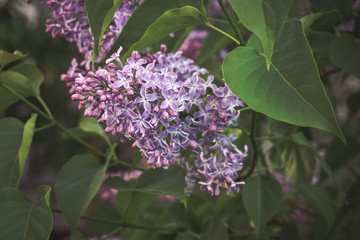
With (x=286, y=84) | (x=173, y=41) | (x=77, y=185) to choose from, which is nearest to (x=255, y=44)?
(x=286, y=84)

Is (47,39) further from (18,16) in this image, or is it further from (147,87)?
(147,87)

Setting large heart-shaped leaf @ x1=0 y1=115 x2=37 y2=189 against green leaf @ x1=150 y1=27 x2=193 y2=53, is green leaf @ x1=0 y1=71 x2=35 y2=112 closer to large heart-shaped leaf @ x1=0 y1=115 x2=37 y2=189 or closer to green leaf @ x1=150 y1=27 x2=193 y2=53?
large heart-shaped leaf @ x1=0 y1=115 x2=37 y2=189

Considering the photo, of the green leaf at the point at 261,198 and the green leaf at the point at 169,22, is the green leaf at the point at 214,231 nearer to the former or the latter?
the green leaf at the point at 261,198

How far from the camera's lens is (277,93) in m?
0.44

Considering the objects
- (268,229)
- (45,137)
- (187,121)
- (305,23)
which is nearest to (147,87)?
(187,121)

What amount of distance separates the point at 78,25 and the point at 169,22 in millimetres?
201

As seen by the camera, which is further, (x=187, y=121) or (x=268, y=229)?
(x=268, y=229)

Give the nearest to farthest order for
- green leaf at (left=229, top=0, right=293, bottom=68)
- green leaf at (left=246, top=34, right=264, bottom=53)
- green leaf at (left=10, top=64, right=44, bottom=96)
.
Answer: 1. green leaf at (left=229, top=0, right=293, bottom=68)
2. green leaf at (left=246, top=34, right=264, bottom=53)
3. green leaf at (left=10, top=64, right=44, bottom=96)

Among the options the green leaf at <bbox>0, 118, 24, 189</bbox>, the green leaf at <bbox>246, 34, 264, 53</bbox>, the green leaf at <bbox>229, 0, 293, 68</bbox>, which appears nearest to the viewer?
the green leaf at <bbox>229, 0, 293, 68</bbox>

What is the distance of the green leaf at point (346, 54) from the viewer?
0.61 metres

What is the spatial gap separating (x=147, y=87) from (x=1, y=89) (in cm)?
31

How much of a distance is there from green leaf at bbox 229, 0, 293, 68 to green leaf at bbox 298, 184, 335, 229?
0.36 metres

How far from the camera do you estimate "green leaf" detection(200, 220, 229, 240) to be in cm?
60

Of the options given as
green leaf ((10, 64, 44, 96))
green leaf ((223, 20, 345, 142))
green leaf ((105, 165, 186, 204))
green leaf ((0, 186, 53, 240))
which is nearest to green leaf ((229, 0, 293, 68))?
green leaf ((223, 20, 345, 142))
